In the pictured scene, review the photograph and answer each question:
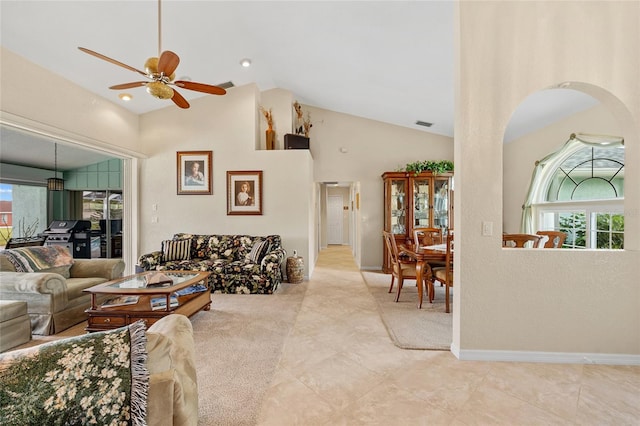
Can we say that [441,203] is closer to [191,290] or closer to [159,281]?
[191,290]

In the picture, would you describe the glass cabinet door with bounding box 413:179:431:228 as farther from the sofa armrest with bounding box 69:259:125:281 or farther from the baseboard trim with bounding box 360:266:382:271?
the sofa armrest with bounding box 69:259:125:281

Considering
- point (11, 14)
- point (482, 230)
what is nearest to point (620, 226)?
point (482, 230)

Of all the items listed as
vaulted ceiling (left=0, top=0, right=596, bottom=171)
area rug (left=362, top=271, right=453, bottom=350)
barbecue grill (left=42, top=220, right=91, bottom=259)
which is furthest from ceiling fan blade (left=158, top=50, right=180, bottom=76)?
barbecue grill (left=42, top=220, right=91, bottom=259)

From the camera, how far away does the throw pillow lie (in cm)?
446

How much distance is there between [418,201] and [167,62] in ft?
15.0

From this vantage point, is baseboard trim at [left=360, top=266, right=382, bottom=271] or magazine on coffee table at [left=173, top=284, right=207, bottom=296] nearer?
magazine on coffee table at [left=173, top=284, right=207, bottom=296]

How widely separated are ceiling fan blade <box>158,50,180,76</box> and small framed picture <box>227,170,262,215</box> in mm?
2663

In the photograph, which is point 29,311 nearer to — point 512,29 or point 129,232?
point 129,232

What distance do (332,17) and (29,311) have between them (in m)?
4.19

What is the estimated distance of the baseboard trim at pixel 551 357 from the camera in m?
2.20

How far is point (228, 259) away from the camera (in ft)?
15.2

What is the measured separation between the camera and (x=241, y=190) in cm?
506

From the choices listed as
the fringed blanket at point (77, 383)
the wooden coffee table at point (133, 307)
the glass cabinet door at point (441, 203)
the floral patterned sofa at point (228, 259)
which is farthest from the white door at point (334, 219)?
the fringed blanket at point (77, 383)

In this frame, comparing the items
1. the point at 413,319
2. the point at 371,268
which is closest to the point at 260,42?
the point at 413,319
